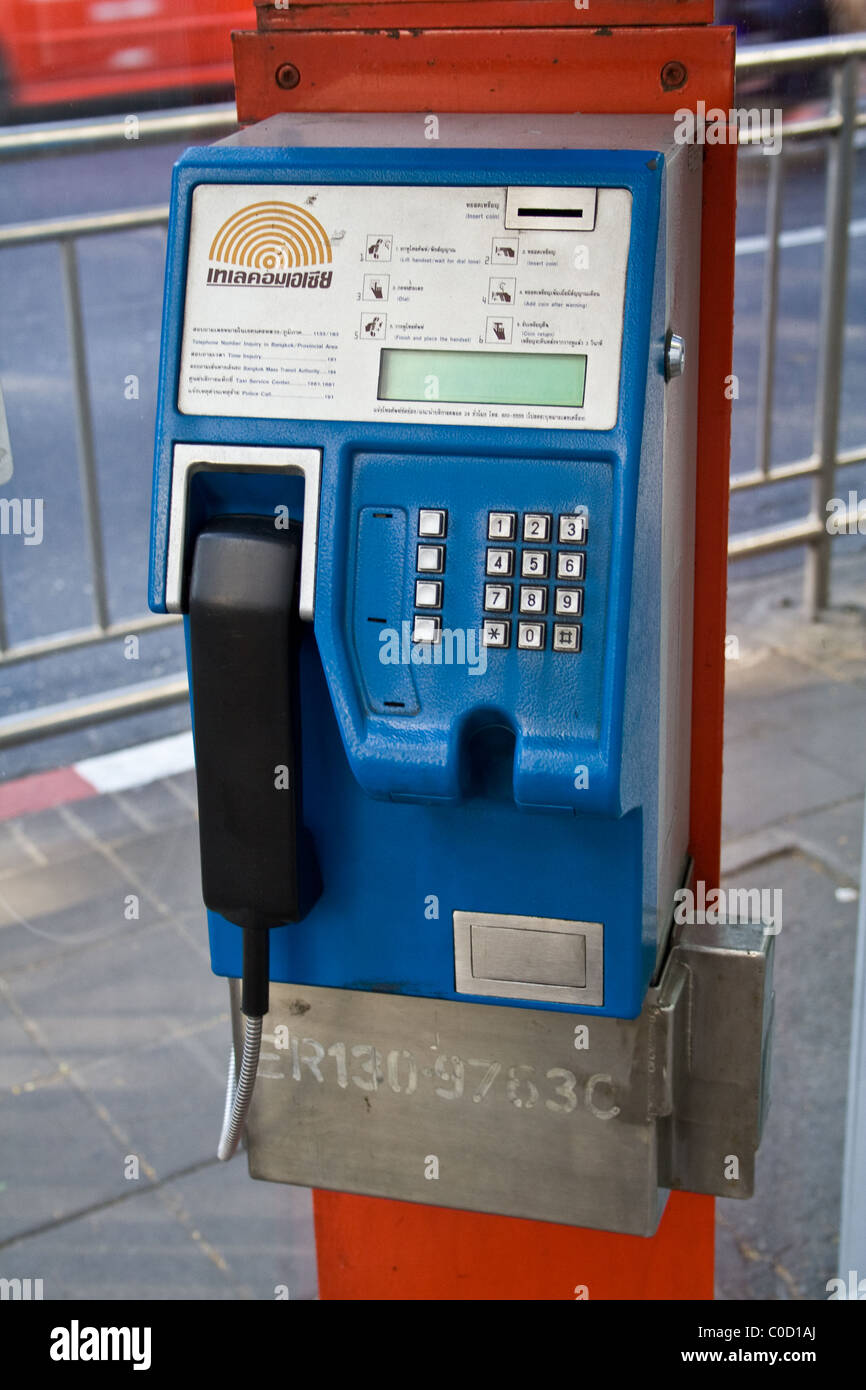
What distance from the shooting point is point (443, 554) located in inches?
39.6

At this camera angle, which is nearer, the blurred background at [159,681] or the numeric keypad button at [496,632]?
the numeric keypad button at [496,632]

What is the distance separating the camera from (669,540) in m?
1.10

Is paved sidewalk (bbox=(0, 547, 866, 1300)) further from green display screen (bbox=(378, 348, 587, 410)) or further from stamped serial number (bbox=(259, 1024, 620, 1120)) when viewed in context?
green display screen (bbox=(378, 348, 587, 410))

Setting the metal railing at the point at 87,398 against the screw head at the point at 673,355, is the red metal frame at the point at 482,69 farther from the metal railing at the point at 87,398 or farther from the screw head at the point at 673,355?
the metal railing at the point at 87,398

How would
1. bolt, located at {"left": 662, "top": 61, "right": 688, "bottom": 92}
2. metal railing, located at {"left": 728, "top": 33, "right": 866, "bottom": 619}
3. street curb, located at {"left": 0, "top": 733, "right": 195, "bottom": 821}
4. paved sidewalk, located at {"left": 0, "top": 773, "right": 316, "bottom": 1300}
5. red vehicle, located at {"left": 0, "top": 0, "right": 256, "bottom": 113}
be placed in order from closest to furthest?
bolt, located at {"left": 662, "top": 61, "right": 688, "bottom": 92} → paved sidewalk, located at {"left": 0, "top": 773, "right": 316, "bottom": 1300} → red vehicle, located at {"left": 0, "top": 0, "right": 256, "bottom": 113} → street curb, located at {"left": 0, "top": 733, "right": 195, "bottom": 821} → metal railing, located at {"left": 728, "top": 33, "right": 866, "bottom": 619}

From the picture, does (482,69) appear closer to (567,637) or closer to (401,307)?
(401,307)

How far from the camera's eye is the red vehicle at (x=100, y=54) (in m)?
2.42

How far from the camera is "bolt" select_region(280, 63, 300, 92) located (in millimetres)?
1205

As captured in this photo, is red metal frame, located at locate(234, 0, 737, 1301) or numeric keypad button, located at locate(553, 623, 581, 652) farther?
red metal frame, located at locate(234, 0, 737, 1301)

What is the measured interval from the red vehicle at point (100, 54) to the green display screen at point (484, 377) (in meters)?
1.17

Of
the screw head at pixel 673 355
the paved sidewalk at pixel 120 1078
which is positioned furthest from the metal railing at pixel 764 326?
the screw head at pixel 673 355

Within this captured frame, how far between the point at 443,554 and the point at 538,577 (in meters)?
0.06

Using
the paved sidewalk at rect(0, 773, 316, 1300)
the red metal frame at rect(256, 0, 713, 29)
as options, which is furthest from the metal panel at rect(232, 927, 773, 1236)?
the paved sidewalk at rect(0, 773, 316, 1300)

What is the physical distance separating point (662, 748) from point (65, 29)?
253 centimetres
